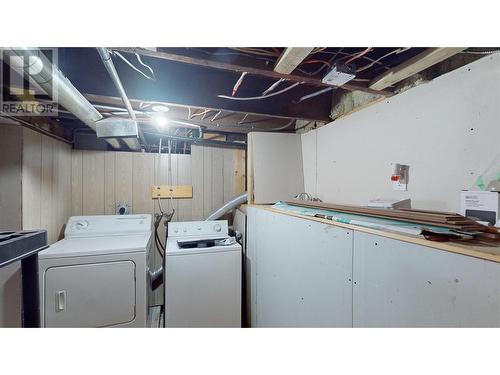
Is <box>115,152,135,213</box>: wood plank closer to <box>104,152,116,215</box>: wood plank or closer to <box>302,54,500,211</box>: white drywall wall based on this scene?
<box>104,152,116,215</box>: wood plank

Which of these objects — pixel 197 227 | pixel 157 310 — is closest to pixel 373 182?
pixel 197 227


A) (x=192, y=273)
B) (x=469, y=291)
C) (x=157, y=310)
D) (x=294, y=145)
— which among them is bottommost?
(x=157, y=310)

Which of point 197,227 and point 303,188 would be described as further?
point 197,227

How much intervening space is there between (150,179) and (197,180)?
53 centimetres

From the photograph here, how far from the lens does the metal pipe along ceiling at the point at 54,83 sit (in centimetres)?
82

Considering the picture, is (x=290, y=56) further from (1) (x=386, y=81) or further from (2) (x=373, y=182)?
(2) (x=373, y=182)

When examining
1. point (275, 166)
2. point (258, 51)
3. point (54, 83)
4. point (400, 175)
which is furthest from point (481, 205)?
point (54, 83)

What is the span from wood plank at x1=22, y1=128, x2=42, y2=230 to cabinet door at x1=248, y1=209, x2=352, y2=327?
1716mm

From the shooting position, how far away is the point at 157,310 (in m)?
2.49

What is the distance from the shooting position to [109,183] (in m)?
2.43

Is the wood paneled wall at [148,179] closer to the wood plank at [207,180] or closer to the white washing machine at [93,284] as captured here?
the wood plank at [207,180]

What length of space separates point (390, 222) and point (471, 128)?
50 centimetres

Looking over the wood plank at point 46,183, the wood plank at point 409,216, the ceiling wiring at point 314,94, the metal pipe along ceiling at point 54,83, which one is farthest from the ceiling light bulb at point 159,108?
the wood plank at point 409,216
